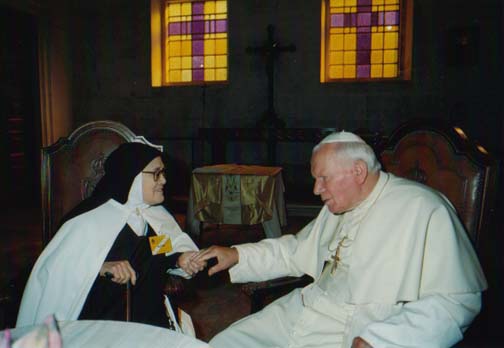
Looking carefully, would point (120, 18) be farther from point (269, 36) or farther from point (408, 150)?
point (408, 150)

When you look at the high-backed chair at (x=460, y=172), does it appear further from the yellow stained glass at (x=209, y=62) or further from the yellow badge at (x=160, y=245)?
the yellow stained glass at (x=209, y=62)

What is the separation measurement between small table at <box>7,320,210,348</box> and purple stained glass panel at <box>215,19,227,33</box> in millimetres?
8766

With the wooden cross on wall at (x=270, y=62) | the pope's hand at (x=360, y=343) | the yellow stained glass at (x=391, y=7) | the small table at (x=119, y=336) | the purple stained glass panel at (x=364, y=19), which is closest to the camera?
the small table at (x=119, y=336)

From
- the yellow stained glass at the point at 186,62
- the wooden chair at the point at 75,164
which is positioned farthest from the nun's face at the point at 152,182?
the yellow stained glass at the point at 186,62

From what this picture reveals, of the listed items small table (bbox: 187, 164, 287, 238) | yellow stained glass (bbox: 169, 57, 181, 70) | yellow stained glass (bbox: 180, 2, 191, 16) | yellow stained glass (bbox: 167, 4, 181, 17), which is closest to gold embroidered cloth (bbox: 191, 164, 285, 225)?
small table (bbox: 187, 164, 287, 238)

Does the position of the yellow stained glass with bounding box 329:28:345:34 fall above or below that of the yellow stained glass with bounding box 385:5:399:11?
below

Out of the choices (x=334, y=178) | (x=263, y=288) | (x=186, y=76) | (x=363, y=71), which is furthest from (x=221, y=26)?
(x=263, y=288)

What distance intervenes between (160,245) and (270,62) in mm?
6765

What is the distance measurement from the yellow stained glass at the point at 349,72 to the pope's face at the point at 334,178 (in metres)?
7.44

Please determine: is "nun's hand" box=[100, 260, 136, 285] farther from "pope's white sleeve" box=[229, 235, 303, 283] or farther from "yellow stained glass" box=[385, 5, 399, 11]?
"yellow stained glass" box=[385, 5, 399, 11]

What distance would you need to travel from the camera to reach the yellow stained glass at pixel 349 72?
901 centimetres

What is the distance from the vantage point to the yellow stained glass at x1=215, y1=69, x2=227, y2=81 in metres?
9.58

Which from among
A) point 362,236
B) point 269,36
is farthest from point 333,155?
point 269,36

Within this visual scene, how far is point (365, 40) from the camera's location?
29.2ft
